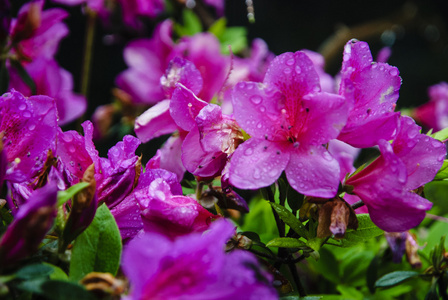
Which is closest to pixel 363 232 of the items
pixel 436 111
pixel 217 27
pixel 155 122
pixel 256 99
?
pixel 256 99

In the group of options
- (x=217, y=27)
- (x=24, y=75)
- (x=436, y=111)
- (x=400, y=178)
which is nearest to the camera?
(x=400, y=178)

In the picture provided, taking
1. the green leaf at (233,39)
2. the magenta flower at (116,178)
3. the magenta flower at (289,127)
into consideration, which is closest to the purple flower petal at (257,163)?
the magenta flower at (289,127)

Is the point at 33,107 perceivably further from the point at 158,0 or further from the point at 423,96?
the point at 423,96

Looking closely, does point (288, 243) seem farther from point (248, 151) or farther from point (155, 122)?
point (155, 122)

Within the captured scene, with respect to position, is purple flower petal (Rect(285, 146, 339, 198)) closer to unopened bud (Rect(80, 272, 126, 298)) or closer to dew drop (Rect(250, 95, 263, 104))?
dew drop (Rect(250, 95, 263, 104))

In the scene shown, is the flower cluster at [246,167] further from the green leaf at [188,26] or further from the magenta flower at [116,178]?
the green leaf at [188,26]

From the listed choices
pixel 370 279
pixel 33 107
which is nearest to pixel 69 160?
pixel 33 107
